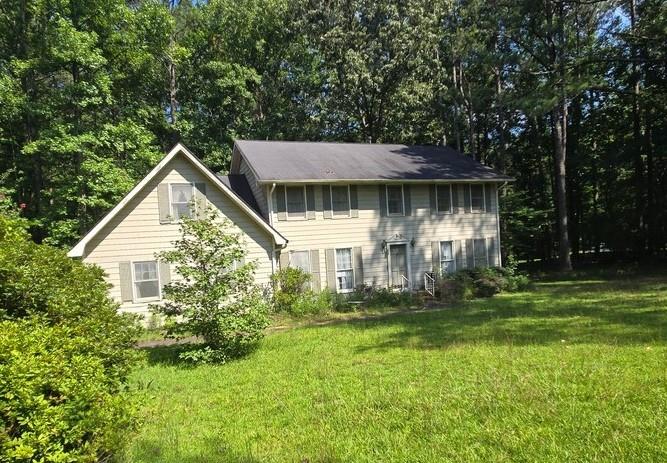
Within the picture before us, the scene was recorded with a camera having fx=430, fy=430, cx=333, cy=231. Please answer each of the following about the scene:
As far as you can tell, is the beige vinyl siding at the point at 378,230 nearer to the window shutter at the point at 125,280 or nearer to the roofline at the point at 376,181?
the roofline at the point at 376,181

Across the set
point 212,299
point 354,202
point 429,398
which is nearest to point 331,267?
point 354,202

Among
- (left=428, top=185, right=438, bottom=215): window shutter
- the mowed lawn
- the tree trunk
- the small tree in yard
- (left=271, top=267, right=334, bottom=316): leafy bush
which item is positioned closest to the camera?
the mowed lawn

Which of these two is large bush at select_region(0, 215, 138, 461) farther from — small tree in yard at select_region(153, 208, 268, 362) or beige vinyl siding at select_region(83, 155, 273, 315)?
beige vinyl siding at select_region(83, 155, 273, 315)

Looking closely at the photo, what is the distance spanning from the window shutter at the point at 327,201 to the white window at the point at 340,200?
17cm

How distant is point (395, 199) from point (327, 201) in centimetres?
328

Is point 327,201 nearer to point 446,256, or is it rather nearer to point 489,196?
point 446,256

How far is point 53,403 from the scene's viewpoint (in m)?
3.41

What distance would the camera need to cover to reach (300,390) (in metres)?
6.44

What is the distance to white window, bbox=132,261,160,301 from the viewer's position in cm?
1390

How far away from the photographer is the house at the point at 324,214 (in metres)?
13.9

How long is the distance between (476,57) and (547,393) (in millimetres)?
21845

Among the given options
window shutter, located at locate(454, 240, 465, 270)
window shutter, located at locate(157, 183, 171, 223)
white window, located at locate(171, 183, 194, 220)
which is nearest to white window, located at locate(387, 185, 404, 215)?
window shutter, located at locate(454, 240, 465, 270)

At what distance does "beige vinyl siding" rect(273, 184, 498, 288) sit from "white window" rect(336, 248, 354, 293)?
1.10 ft

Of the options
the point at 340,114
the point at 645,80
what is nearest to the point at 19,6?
the point at 340,114
